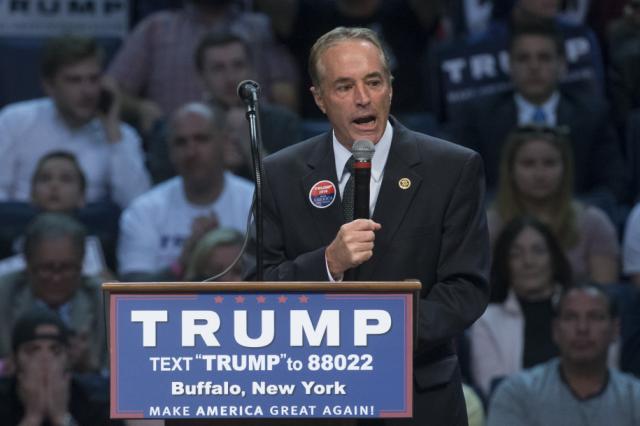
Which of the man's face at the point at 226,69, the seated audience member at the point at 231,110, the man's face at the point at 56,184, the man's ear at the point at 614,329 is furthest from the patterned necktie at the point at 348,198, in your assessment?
the man's face at the point at 226,69

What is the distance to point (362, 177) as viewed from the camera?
248 cm

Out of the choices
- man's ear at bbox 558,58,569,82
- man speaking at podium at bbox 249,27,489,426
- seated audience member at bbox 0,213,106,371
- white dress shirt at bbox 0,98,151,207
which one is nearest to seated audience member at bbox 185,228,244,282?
seated audience member at bbox 0,213,106,371

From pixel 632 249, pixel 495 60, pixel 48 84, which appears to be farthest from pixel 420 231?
pixel 495 60

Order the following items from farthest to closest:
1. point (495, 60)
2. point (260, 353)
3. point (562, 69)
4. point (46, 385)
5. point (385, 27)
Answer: point (385, 27)
point (495, 60)
point (562, 69)
point (46, 385)
point (260, 353)

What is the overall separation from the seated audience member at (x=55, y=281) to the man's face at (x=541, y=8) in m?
2.65

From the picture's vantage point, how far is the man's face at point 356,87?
268cm

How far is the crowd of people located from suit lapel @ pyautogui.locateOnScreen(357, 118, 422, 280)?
97.3 inches

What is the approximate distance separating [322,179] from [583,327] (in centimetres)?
276

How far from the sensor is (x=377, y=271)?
9.07 ft

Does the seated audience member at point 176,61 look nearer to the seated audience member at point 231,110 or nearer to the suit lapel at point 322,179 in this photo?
the seated audience member at point 231,110

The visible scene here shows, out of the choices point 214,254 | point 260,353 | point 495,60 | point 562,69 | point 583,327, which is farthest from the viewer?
point 495,60

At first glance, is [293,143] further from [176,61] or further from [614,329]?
[614,329]

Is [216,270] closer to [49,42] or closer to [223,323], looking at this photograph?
[49,42]

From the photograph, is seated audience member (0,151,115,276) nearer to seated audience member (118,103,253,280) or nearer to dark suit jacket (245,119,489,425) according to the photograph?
seated audience member (118,103,253,280)
